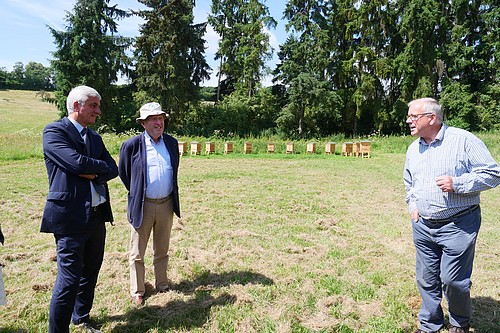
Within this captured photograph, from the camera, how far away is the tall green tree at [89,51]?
89.9ft

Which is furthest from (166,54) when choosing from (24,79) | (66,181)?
(24,79)

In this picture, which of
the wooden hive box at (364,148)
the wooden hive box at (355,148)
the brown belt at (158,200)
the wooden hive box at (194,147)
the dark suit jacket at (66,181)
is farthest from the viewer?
the wooden hive box at (355,148)

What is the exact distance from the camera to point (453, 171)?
2.69m

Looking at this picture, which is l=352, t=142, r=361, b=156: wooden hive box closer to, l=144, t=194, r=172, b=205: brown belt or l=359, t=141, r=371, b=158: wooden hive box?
l=359, t=141, r=371, b=158: wooden hive box

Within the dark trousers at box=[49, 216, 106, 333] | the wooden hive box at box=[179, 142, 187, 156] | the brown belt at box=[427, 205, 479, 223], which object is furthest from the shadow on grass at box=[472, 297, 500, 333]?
the wooden hive box at box=[179, 142, 187, 156]

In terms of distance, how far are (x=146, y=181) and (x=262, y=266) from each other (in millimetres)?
1987

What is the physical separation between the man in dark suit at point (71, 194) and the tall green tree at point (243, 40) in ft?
90.0

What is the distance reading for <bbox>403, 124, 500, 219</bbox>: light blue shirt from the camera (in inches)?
101

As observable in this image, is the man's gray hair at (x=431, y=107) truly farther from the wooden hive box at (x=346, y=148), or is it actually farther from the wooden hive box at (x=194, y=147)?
the wooden hive box at (x=346, y=148)

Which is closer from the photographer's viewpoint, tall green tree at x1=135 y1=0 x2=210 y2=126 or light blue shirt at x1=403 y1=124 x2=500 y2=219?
light blue shirt at x1=403 y1=124 x2=500 y2=219

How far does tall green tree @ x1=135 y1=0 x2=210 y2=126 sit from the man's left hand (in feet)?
86.2

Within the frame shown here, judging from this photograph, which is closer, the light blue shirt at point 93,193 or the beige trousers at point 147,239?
the light blue shirt at point 93,193

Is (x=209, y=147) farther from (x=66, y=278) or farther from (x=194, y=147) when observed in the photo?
(x=66, y=278)

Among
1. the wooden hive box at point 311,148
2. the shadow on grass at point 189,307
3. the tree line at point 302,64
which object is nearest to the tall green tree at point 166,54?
the tree line at point 302,64
